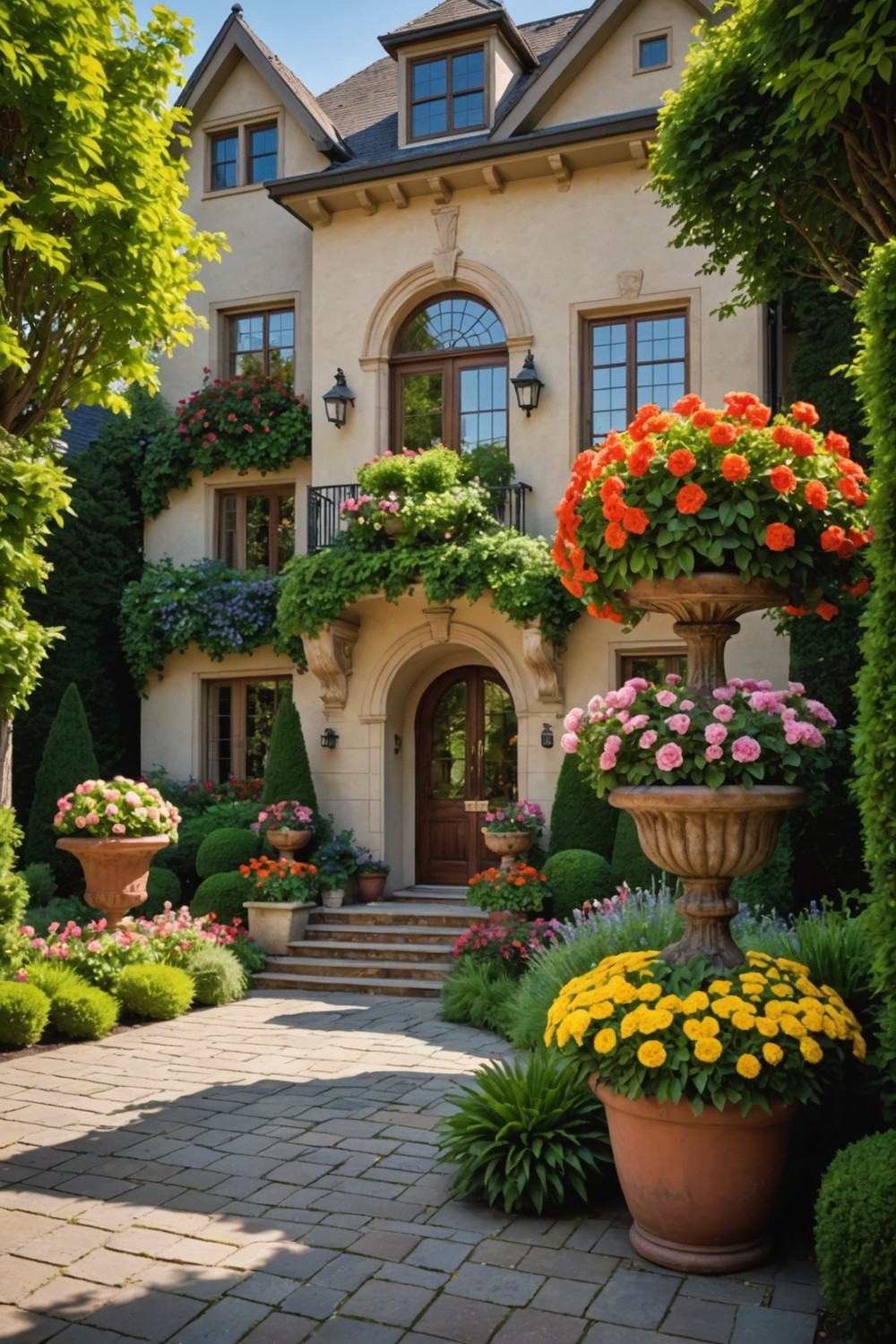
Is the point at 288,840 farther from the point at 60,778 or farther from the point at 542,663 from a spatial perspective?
the point at 542,663

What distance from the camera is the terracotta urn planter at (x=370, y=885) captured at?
1280cm

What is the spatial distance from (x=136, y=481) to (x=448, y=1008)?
872cm

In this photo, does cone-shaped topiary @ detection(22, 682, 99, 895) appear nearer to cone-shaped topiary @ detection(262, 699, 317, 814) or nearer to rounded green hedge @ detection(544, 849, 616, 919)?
cone-shaped topiary @ detection(262, 699, 317, 814)

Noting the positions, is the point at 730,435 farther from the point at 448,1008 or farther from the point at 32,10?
the point at 448,1008

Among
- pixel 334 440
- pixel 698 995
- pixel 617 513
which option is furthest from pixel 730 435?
pixel 334 440

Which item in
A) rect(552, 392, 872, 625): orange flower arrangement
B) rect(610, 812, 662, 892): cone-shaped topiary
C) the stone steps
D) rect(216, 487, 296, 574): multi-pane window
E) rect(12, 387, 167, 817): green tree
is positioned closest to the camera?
rect(552, 392, 872, 625): orange flower arrangement

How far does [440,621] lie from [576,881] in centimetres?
354

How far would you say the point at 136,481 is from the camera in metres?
14.8

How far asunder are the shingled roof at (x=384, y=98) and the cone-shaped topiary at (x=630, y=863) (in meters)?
8.30

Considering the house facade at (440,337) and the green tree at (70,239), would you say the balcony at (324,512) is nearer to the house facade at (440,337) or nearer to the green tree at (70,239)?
the house facade at (440,337)

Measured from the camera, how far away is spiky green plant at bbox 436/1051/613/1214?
4.81 metres

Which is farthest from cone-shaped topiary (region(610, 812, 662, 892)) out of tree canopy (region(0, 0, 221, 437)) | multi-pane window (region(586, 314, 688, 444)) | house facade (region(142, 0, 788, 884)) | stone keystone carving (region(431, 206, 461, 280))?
stone keystone carving (region(431, 206, 461, 280))

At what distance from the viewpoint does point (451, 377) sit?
13.6 metres

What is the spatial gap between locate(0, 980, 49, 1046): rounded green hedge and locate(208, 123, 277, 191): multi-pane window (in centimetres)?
1121
